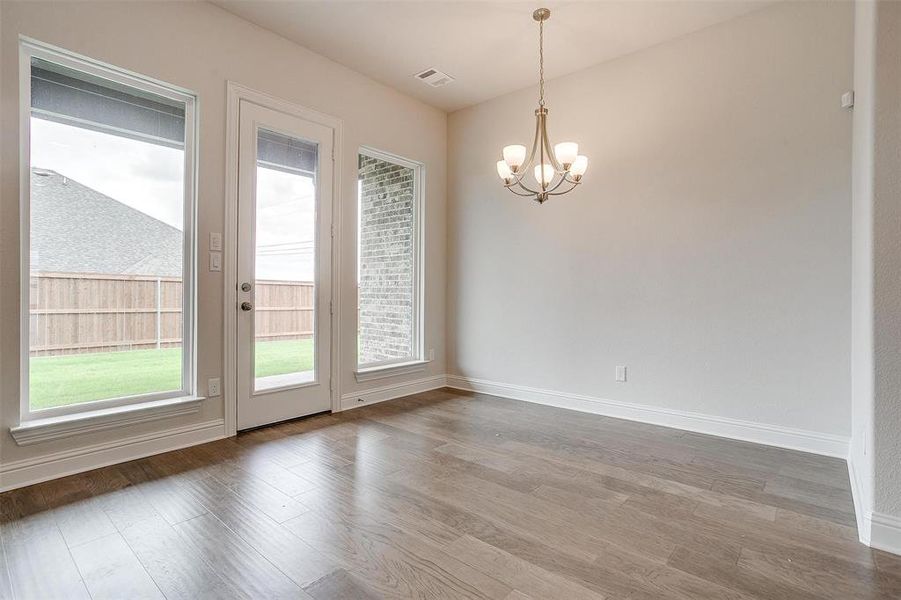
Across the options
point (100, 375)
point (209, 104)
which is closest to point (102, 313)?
point (100, 375)

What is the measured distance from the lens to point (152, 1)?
104 inches

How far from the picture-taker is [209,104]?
292 centimetres

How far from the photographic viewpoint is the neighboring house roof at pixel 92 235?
236 centimetres

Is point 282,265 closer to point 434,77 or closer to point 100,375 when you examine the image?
point 100,375

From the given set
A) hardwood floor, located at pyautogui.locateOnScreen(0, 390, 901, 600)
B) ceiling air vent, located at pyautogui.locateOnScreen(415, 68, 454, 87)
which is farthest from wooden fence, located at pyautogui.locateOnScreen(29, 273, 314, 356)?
ceiling air vent, located at pyautogui.locateOnScreen(415, 68, 454, 87)

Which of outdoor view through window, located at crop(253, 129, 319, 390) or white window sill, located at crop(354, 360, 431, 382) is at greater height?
outdoor view through window, located at crop(253, 129, 319, 390)

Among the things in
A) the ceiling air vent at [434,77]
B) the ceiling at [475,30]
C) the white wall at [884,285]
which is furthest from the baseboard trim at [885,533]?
the ceiling air vent at [434,77]

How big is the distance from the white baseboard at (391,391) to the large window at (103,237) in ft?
4.29

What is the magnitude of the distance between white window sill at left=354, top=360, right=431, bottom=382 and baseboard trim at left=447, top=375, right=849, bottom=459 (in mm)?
718

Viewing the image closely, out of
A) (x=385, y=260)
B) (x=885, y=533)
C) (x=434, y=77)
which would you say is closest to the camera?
(x=885, y=533)

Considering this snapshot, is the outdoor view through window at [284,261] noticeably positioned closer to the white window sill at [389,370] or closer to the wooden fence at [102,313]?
the wooden fence at [102,313]

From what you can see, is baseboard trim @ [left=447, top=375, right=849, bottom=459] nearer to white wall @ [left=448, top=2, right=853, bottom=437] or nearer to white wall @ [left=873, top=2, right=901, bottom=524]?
white wall @ [left=448, top=2, right=853, bottom=437]

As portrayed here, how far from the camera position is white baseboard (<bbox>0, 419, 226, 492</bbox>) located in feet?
7.23

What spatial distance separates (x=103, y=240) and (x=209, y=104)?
1.11 m
